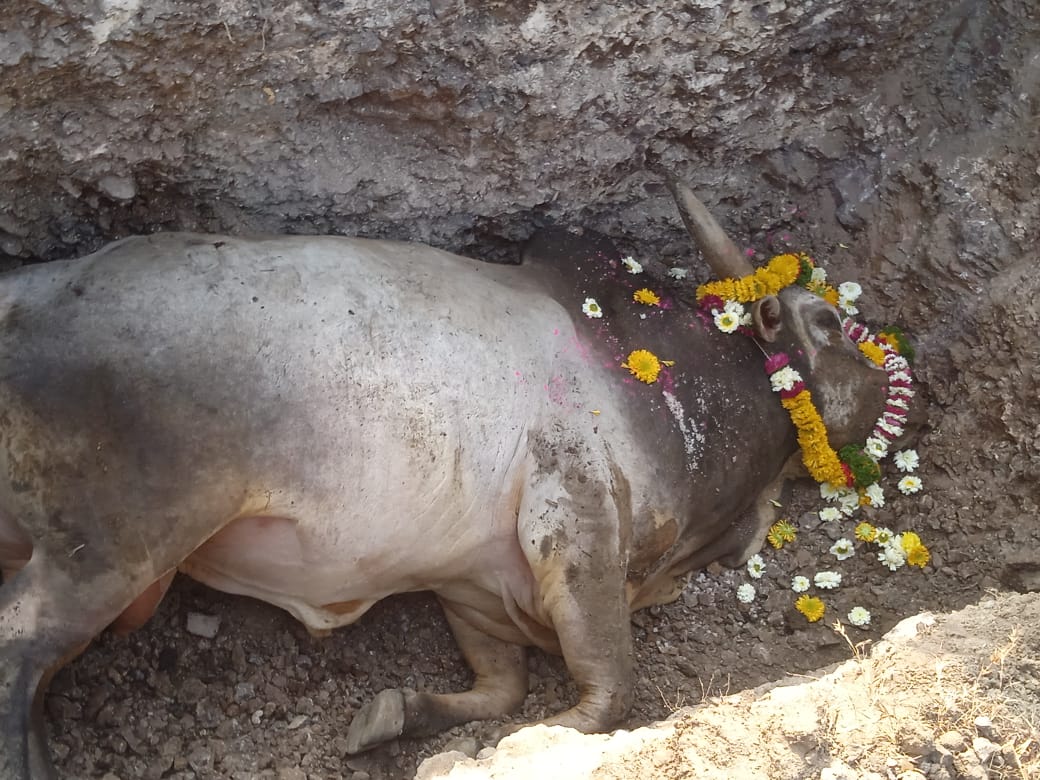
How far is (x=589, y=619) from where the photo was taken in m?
3.80

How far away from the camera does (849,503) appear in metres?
4.62

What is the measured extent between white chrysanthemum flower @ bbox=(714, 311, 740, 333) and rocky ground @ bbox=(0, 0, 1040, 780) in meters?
0.47

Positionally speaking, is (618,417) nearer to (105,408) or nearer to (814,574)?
(814,574)

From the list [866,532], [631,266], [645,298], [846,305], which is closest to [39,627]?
[645,298]

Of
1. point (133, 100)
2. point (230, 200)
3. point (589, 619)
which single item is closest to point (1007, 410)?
point (589, 619)

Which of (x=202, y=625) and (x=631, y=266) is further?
(x=631, y=266)

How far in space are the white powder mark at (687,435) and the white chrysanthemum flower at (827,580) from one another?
2.53 ft

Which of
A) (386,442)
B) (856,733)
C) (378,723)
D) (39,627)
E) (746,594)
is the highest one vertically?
(856,733)

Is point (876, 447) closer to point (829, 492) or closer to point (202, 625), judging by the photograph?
point (829, 492)

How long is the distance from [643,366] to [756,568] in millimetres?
981

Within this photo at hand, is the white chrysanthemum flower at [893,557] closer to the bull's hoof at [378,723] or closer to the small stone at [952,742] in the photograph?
the small stone at [952,742]

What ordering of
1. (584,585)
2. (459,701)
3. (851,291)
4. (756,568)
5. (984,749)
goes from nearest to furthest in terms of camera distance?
(984,749)
(584,585)
(459,701)
(756,568)
(851,291)

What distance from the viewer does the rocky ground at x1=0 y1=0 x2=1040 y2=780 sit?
370 cm

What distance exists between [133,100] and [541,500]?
1809mm
